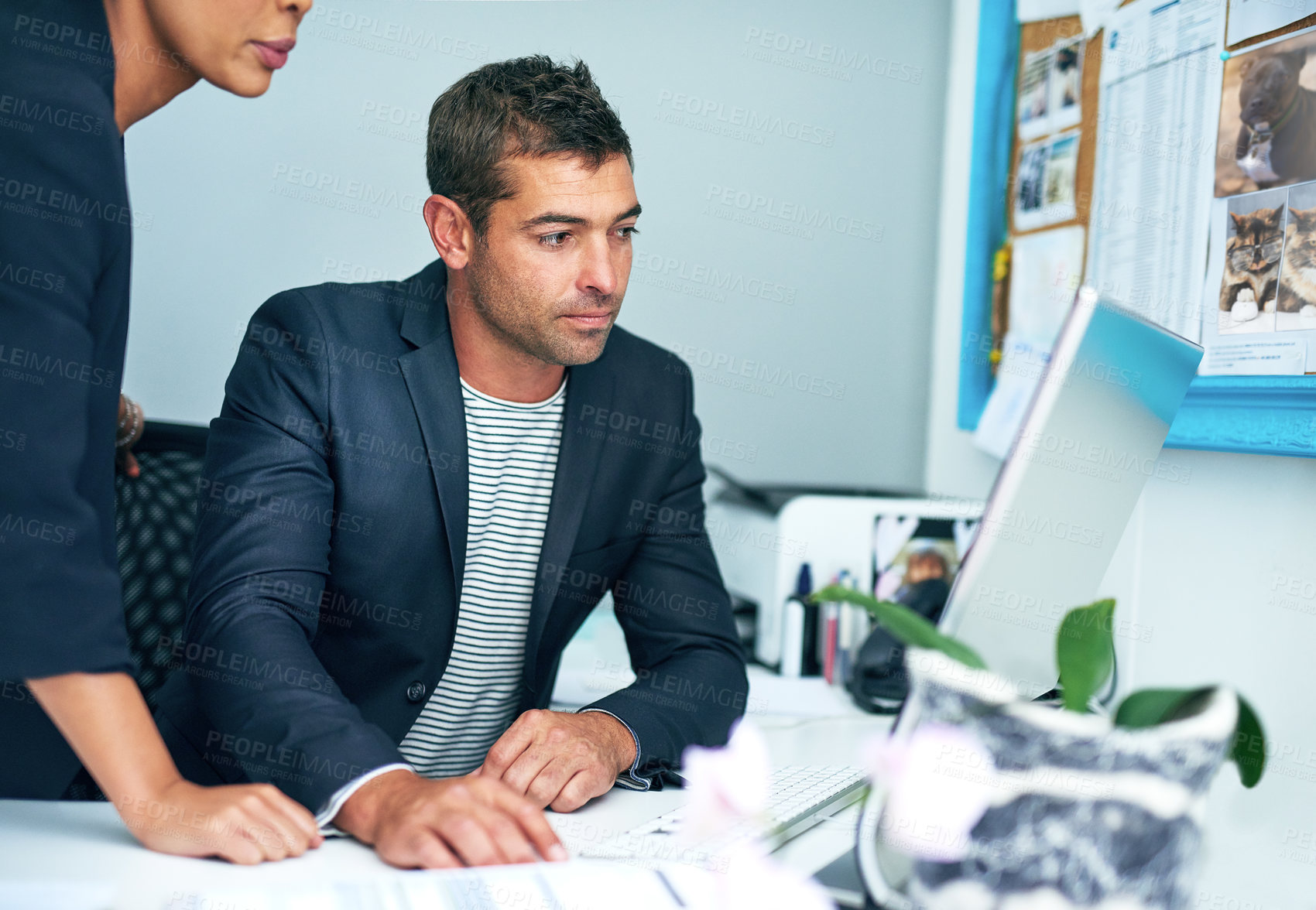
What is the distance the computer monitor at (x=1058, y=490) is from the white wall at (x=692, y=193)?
1.41 m

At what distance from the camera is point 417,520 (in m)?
1.26

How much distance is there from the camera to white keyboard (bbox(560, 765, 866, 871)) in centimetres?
77

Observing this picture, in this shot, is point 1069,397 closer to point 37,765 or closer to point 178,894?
point 178,894

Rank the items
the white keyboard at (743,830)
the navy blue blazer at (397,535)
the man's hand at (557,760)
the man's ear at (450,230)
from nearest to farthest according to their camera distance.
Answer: the white keyboard at (743,830) → the man's hand at (557,760) → the navy blue blazer at (397,535) → the man's ear at (450,230)

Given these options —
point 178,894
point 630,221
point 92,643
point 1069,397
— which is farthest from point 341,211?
point 1069,397

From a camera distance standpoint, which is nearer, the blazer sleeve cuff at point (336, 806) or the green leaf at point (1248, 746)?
the green leaf at point (1248, 746)

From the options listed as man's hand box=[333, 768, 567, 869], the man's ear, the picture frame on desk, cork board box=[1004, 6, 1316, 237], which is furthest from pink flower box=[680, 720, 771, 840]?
the picture frame on desk

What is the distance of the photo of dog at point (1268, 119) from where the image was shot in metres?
1.08

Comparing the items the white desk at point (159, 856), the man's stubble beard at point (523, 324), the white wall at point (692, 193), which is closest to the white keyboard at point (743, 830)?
the white desk at point (159, 856)

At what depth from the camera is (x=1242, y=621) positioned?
1.21 metres

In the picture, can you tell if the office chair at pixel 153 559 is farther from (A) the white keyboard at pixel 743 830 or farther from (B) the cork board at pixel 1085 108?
(B) the cork board at pixel 1085 108

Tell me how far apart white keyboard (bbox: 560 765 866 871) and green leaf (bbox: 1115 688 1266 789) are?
0.89ft

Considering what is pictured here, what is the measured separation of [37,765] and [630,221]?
3.14 feet

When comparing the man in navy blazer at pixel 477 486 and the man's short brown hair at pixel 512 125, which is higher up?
the man's short brown hair at pixel 512 125
